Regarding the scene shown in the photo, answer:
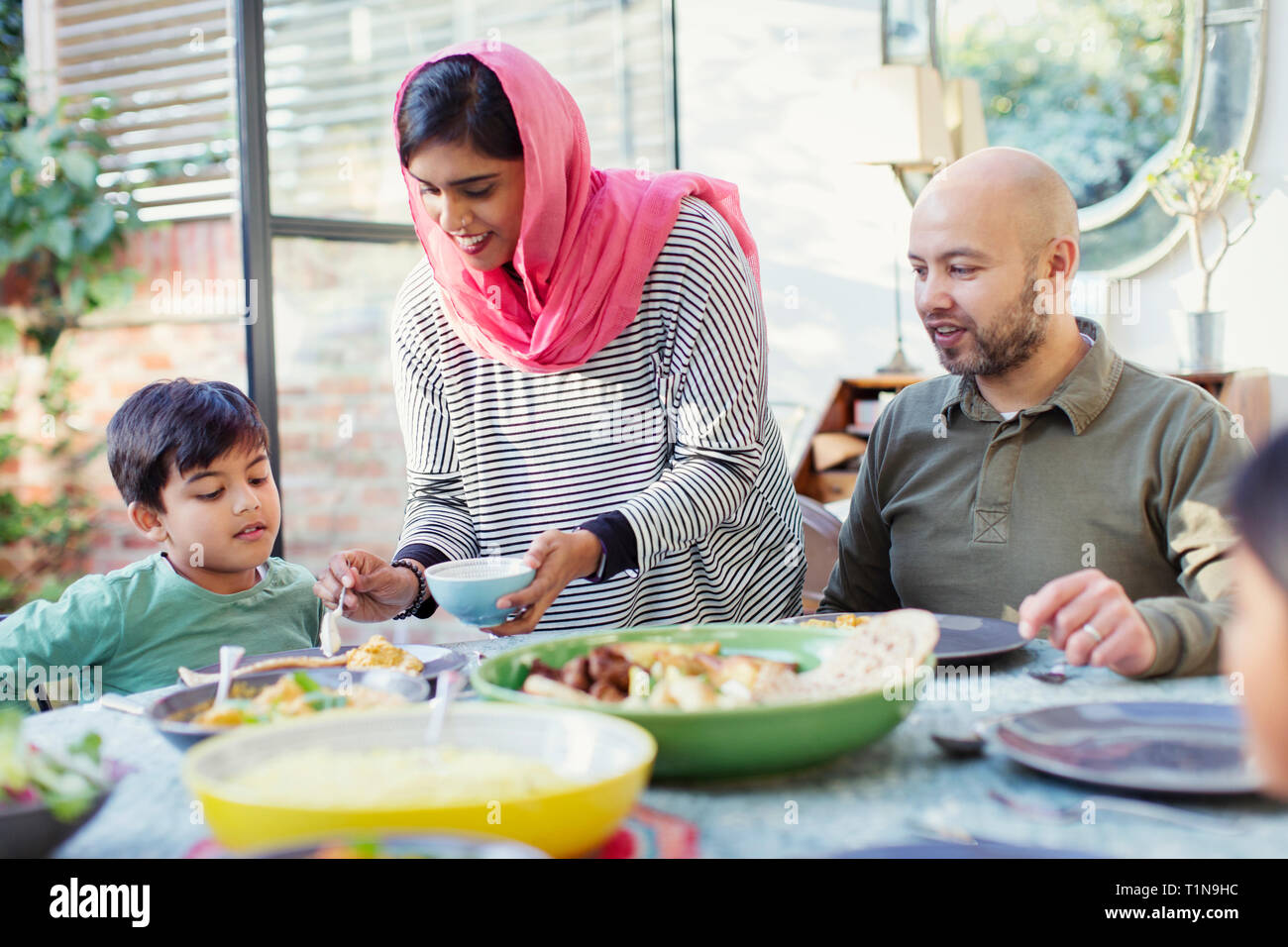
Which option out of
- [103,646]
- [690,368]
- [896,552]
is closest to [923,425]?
[896,552]

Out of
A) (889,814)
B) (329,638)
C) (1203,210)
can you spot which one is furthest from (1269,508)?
(1203,210)

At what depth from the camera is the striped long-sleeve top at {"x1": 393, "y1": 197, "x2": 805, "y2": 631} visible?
1760 mm

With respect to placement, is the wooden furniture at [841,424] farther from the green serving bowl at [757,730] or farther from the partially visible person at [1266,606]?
the partially visible person at [1266,606]

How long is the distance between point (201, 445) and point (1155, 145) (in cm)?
327

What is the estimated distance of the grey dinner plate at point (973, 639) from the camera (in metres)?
1.24

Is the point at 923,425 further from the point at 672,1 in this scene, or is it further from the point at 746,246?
the point at 672,1

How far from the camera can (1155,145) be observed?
3.91m

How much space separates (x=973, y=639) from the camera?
1.31 m

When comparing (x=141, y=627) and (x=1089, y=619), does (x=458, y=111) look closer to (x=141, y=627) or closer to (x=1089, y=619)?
(x=141, y=627)

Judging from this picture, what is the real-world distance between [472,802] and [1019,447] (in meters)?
1.16

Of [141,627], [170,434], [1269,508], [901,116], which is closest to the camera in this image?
[1269,508]

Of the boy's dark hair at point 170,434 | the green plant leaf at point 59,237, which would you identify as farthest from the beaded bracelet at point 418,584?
the green plant leaf at point 59,237

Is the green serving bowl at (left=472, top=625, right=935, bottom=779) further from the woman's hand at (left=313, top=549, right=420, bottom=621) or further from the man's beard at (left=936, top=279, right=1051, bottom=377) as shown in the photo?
the man's beard at (left=936, top=279, right=1051, bottom=377)
